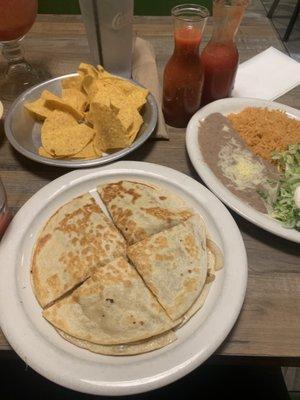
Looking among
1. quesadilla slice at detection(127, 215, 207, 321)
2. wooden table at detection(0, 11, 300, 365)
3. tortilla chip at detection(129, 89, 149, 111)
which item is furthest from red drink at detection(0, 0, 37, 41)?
quesadilla slice at detection(127, 215, 207, 321)

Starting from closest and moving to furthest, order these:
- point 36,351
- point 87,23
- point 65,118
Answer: point 36,351 → point 65,118 → point 87,23

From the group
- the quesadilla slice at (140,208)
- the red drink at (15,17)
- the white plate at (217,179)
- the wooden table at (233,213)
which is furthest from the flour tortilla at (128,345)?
the red drink at (15,17)

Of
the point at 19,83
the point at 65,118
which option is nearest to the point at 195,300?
the point at 65,118

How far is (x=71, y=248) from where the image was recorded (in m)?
1.02

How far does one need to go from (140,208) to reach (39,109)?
0.59 meters

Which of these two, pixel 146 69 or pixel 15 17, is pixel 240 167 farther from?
pixel 15 17

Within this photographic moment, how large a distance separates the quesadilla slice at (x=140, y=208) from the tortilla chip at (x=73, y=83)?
1.73ft

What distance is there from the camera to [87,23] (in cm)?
148

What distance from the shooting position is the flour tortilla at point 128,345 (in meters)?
0.85

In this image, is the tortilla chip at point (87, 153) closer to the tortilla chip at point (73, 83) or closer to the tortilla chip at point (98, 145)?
the tortilla chip at point (98, 145)

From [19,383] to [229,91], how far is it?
133 cm

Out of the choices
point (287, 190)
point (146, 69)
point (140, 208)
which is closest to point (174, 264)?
point (140, 208)

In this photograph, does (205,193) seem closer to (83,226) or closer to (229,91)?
(83,226)

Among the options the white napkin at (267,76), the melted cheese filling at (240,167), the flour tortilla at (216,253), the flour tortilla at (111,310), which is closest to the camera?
the flour tortilla at (111,310)
